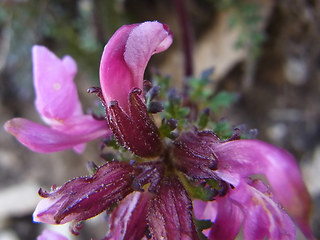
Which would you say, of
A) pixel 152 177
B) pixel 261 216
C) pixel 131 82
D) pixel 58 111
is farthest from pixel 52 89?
pixel 261 216

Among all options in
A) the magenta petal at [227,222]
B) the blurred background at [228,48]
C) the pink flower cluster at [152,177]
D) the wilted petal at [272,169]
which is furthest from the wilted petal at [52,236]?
the blurred background at [228,48]

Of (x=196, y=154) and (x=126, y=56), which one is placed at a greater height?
(x=126, y=56)

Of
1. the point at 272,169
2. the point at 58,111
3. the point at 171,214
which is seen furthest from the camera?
the point at 58,111

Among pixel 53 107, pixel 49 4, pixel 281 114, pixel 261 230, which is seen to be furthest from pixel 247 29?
pixel 261 230

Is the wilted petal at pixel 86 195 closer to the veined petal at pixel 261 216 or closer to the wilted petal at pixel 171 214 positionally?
the wilted petal at pixel 171 214

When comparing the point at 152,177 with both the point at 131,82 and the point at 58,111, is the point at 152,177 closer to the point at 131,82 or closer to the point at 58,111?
the point at 131,82

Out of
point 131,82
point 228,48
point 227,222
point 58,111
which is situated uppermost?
point 131,82

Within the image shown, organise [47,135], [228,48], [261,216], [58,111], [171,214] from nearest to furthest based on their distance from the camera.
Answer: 1. [261,216]
2. [171,214]
3. [47,135]
4. [58,111]
5. [228,48]
